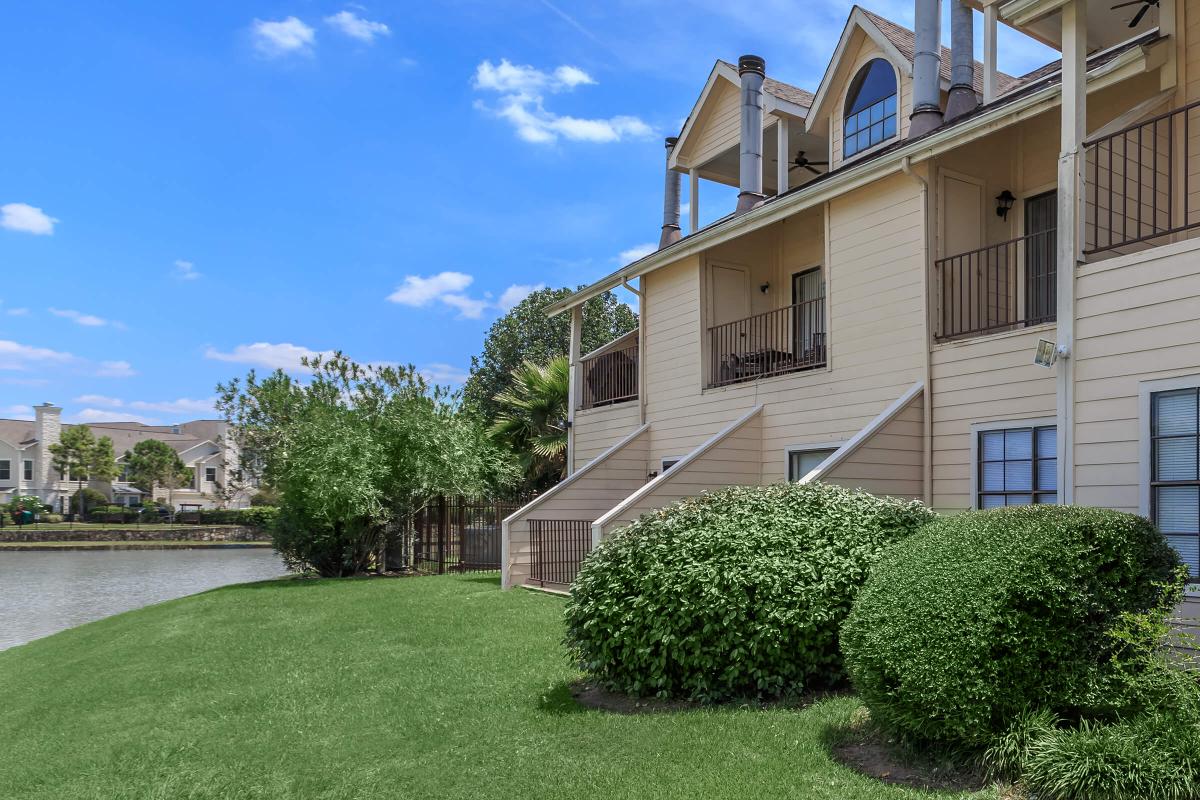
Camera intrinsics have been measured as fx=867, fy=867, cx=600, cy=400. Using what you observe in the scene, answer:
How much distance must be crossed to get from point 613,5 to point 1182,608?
32.7 feet

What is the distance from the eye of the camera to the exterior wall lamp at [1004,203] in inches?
421

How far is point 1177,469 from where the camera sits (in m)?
6.42

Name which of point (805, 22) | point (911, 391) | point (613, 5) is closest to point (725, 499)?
point (911, 391)

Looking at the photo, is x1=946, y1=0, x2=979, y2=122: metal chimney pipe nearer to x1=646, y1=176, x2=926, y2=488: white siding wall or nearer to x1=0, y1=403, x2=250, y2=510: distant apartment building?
x1=646, y1=176, x2=926, y2=488: white siding wall

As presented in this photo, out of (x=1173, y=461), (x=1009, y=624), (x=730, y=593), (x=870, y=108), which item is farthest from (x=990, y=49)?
(x=1009, y=624)

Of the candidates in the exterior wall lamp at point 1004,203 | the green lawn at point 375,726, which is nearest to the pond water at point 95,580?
the green lawn at point 375,726

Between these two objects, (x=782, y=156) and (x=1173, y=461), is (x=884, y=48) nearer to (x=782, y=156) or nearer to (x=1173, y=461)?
(x=782, y=156)

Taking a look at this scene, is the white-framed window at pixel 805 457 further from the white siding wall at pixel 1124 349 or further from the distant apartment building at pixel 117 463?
the distant apartment building at pixel 117 463

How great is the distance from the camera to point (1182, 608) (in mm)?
6371

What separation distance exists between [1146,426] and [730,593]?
11.4 ft

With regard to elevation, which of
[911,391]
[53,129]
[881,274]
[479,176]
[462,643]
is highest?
[53,129]

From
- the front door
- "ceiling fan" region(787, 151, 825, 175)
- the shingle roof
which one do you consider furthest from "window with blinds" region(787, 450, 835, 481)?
"ceiling fan" region(787, 151, 825, 175)

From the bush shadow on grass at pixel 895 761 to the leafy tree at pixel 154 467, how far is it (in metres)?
69.8

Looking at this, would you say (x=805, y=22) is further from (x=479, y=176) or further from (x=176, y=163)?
(x=176, y=163)
